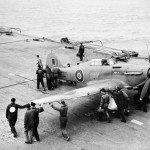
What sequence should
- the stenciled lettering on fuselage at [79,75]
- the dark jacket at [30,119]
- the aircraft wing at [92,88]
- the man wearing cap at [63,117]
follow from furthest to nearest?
the stenciled lettering on fuselage at [79,75] < the aircraft wing at [92,88] < the man wearing cap at [63,117] < the dark jacket at [30,119]

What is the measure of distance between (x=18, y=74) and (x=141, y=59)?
11418 mm

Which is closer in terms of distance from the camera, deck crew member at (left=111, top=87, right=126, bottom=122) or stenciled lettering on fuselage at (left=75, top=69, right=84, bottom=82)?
deck crew member at (left=111, top=87, right=126, bottom=122)

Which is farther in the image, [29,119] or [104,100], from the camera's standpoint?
[104,100]

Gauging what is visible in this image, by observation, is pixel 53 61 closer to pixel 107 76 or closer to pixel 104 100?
pixel 107 76

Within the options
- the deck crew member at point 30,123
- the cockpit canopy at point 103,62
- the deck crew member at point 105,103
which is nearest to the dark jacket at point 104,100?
the deck crew member at point 105,103

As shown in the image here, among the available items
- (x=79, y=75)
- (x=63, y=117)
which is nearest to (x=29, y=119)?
(x=63, y=117)

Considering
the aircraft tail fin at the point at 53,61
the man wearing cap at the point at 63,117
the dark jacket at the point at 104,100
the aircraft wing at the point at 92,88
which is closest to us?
the man wearing cap at the point at 63,117

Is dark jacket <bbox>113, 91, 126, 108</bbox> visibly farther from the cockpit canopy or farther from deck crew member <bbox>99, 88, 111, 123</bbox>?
the cockpit canopy

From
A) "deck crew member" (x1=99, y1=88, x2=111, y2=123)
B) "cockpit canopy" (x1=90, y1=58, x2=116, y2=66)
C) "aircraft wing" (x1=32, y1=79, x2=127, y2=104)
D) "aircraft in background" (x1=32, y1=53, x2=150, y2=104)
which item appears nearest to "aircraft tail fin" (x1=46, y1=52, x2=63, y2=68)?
"aircraft in background" (x1=32, y1=53, x2=150, y2=104)

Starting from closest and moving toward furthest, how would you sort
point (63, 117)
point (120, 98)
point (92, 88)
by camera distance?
point (63, 117) → point (120, 98) → point (92, 88)

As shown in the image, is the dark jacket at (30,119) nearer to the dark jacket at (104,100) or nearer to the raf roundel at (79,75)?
the dark jacket at (104,100)

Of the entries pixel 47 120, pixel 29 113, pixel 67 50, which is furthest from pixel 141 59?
pixel 29 113

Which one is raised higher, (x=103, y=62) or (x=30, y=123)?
(x=103, y=62)

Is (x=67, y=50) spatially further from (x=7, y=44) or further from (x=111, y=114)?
(x=111, y=114)
